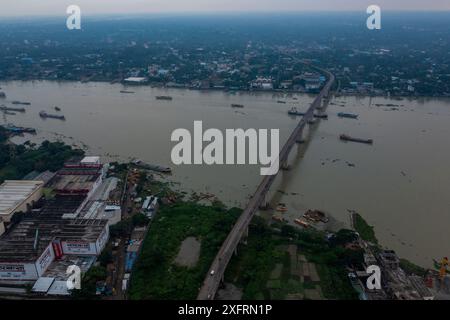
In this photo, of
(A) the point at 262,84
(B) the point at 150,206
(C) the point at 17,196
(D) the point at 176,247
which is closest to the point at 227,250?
(D) the point at 176,247

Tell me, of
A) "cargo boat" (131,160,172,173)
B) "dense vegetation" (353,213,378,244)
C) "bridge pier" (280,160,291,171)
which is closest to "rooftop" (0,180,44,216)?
"cargo boat" (131,160,172,173)

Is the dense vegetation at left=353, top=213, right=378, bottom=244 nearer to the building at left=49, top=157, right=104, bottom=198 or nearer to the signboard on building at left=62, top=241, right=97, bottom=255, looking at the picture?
the signboard on building at left=62, top=241, right=97, bottom=255

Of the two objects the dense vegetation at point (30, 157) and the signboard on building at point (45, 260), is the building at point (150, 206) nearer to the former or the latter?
the signboard on building at point (45, 260)

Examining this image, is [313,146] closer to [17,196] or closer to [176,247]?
[176,247]

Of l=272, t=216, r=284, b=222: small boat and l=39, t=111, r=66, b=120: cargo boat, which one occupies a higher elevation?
l=39, t=111, r=66, b=120: cargo boat

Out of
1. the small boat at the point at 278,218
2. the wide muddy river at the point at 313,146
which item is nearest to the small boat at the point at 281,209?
the wide muddy river at the point at 313,146

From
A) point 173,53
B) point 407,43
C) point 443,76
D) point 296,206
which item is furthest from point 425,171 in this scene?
point 407,43
